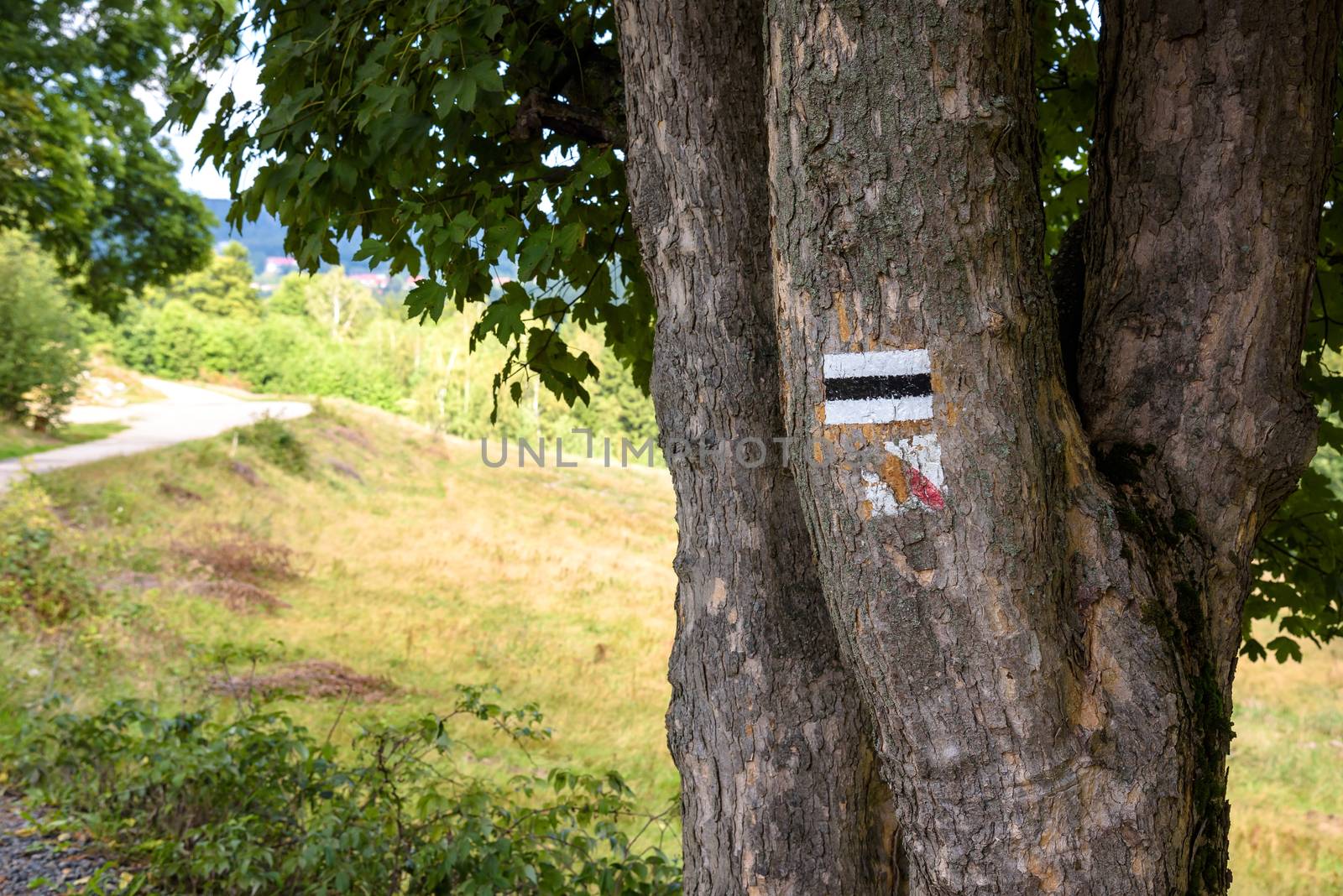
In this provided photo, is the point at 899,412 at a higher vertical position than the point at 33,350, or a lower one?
lower

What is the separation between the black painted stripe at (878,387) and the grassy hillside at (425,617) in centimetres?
355

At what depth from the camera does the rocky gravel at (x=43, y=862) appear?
4.14 meters

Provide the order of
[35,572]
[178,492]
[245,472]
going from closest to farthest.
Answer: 1. [35,572]
2. [178,492]
3. [245,472]

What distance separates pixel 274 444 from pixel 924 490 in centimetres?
2160

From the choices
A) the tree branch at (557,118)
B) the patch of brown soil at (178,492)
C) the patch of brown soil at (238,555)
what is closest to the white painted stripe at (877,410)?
the tree branch at (557,118)

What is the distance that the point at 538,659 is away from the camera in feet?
45.3

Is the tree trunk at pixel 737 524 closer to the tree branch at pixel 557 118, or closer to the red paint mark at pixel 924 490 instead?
the red paint mark at pixel 924 490

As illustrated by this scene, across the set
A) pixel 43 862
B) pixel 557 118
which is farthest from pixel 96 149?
pixel 557 118

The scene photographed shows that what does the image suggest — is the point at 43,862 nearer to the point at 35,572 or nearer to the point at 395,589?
the point at 35,572

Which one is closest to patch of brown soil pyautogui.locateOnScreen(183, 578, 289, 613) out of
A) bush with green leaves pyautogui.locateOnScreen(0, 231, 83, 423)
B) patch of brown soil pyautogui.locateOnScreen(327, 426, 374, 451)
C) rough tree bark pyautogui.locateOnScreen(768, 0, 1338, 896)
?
bush with green leaves pyautogui.locateOnScreen(0, 231, 83, 423)

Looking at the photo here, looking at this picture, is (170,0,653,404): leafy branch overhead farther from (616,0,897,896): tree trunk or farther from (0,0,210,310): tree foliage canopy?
(0,0,210,310): tree foliage canopy

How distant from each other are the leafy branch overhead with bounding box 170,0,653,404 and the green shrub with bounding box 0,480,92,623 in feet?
23.6

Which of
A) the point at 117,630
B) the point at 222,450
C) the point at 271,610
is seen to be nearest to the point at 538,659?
the point at 271,610

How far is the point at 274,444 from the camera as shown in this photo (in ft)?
71.4
